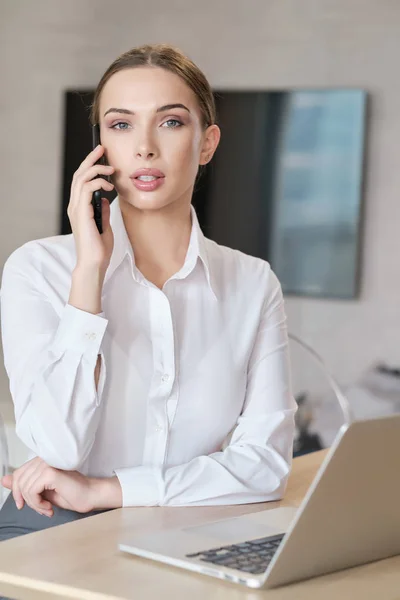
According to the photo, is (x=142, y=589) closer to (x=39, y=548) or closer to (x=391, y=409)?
(x=39, y=548)

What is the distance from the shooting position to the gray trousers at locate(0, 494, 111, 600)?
4.48 ft

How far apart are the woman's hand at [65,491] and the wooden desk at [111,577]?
0.21 metres

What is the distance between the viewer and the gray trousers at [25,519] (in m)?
1.37

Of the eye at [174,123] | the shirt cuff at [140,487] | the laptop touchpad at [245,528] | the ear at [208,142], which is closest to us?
the laptop touchpad at [245,528]

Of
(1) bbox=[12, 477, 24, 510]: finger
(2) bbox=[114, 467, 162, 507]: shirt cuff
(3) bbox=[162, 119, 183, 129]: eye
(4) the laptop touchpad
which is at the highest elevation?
(3) bbox=[162, 119, 183, 129]: eye

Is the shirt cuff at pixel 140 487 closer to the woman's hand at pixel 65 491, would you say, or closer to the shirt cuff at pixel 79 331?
the woman's hand at pixel 65 491

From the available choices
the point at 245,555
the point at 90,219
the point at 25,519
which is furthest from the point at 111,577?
the point at 90,219

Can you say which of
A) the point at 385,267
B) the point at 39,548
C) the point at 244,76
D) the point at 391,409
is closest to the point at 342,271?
the point at 385,267

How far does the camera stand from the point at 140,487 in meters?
1.33

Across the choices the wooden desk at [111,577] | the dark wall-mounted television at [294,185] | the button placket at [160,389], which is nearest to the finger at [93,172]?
the button placket at [160,389]

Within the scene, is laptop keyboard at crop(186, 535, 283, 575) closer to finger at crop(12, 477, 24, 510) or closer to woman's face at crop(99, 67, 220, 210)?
finger at crop(12, 477, 24, 510)

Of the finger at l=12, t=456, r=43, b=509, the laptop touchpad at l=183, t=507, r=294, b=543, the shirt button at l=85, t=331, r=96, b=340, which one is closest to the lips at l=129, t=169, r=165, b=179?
the shirt button at l=85, t=331, r=96, b=340

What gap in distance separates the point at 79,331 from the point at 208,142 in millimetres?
487

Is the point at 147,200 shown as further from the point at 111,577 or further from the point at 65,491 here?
the point at 111,577
